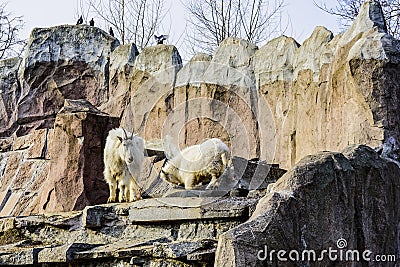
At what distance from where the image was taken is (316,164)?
5.69 metres

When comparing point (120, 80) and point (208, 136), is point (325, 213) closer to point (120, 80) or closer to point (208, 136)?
point (208, 136)

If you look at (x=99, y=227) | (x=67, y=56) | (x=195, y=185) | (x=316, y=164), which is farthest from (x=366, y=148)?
(x=67, y=56)

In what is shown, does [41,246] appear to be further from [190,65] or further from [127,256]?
[190,65]

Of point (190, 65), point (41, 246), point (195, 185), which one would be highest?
point (190, 65)

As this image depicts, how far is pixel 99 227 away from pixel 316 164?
90.6 inches

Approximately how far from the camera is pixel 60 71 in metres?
11.6

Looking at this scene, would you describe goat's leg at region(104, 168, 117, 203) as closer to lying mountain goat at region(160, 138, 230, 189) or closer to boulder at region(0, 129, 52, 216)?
lying mountain goat at region(160, 138, 230, 189)

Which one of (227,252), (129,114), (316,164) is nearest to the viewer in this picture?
(227,252)

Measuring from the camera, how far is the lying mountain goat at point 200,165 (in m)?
7.58

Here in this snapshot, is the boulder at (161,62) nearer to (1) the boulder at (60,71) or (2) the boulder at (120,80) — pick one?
(2) the boulder at (120,80)

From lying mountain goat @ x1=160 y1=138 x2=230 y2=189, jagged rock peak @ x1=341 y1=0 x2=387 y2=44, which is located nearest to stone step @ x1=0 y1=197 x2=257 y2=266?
lying mountain goat @ x1=160 y1=138 x2=230 y2=189

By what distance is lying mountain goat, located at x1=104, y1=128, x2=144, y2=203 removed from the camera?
8.02 metres

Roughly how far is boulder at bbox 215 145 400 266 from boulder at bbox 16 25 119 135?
5.94 meters

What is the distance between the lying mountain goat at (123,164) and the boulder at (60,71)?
131 inches
